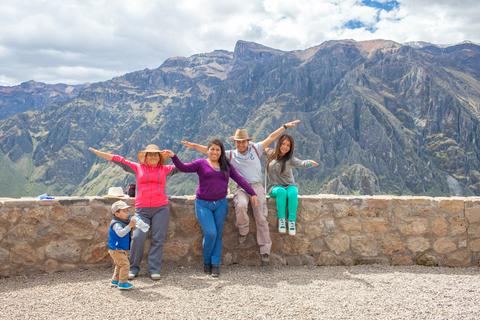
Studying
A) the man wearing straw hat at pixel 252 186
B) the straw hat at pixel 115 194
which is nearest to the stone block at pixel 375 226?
the man wearing straw hat at pixel 252 186

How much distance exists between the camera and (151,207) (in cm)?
688

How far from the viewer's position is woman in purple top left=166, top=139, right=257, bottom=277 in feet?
22.6

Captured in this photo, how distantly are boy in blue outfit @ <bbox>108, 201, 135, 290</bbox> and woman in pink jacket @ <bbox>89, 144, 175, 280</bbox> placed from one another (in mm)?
453

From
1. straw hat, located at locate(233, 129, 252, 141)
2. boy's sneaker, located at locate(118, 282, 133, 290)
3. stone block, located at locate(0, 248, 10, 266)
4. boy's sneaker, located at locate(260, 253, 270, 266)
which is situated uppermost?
straw hat, located at locate(233, 129, 252, 141)

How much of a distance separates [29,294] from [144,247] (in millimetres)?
1855

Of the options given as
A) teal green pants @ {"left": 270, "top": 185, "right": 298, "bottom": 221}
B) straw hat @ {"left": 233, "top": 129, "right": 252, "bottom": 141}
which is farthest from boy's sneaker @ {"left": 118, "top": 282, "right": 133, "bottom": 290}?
straw hat @ {"left": 233, "top": 129, "right": 252, "bottom": 141}

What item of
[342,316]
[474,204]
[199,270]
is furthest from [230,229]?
[474,204]

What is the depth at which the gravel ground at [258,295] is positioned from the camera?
525cm

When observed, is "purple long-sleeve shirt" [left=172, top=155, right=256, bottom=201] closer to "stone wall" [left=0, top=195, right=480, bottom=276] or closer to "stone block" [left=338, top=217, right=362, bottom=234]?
"stone wall" [left=0, top=195, right=480, bottom=276]

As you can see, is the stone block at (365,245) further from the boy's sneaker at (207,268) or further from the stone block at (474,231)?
the boy's sneaker at (207,268)

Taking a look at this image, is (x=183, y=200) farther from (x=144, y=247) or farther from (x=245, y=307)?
(x=245, y=307)

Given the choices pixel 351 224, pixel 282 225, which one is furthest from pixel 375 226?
pixel 282 225

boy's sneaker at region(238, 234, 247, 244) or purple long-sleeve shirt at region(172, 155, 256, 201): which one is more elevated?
purple long-sleeve shirt at region(172, 155, 256, 201)

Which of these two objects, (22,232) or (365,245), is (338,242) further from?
(22,232)
